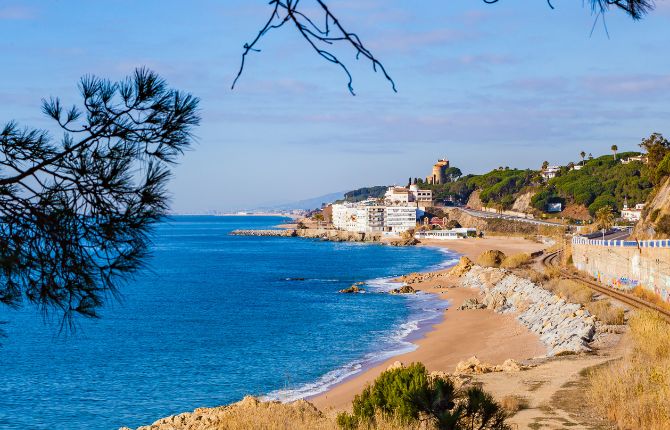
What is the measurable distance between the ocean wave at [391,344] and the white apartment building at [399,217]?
9235cm

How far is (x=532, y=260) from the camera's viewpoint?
198 feet

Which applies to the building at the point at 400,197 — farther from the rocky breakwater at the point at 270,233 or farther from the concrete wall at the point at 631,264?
the concrete wall at the point at 631,264

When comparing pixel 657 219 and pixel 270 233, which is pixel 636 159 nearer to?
pixel 270 233

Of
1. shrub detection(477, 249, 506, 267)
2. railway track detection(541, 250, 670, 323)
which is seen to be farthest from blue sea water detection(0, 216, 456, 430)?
shrub detection(477, 249, 506, 267)

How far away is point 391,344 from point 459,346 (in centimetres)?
350

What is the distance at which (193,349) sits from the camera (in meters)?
30.6

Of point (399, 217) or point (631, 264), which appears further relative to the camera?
point (399, 217)

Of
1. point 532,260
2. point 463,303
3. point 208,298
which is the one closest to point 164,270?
point 208,298

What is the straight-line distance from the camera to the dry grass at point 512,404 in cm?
1206

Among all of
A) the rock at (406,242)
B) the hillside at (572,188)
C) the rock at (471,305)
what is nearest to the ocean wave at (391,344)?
the rock at (471,305)

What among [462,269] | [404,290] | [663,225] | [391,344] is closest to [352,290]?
[404,290]

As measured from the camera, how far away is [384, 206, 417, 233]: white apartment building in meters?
146

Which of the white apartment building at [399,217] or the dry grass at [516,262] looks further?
the white apartment building at [399,217]

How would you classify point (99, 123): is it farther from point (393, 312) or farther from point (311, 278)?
point (311, 278)
